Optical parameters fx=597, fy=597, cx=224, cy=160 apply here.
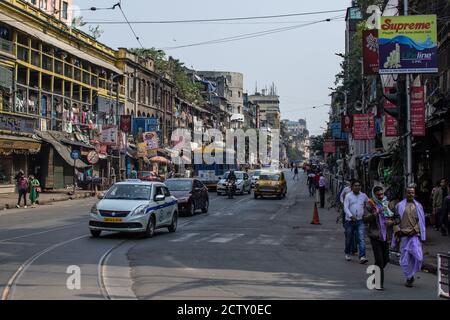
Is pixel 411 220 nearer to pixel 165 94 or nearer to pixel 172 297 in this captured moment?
pixel 172 297

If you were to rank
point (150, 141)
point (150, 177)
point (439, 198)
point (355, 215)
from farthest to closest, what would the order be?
point (150, 141) → point (150, 177) → point (439, 198) → point (355, 215)

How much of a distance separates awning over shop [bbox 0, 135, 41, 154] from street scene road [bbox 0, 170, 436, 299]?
15677mm

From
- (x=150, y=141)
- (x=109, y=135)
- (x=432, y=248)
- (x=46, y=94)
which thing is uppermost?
(x=46, y=94)

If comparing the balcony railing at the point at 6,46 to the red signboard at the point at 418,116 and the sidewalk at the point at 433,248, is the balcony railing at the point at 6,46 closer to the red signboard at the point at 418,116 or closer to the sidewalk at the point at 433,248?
the red signboard at the point at 418,116

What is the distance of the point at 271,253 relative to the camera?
14.5 m

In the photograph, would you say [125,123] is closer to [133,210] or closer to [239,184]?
[239,184]

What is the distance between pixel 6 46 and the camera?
1475 inches

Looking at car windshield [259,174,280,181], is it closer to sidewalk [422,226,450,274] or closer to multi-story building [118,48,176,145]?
sidewalk [422,226,450,274]

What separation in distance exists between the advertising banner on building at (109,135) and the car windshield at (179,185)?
2391 cm

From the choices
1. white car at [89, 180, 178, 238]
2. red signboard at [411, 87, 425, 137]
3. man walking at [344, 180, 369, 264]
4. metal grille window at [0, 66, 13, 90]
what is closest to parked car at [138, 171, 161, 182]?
metal grille window at [0, 66, 13, 90]

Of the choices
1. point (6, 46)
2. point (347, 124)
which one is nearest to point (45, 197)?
point (6, 46)

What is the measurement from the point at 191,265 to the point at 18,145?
2787 cm

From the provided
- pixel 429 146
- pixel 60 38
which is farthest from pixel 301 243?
pixel 60 38

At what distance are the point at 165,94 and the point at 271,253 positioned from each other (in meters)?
63.1
